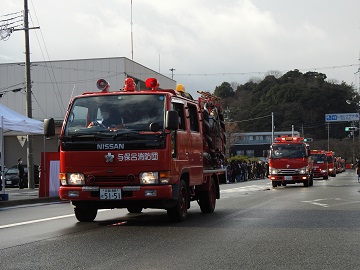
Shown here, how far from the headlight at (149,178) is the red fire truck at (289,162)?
2081 centimetres

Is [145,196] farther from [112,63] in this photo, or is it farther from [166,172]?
[112,63]

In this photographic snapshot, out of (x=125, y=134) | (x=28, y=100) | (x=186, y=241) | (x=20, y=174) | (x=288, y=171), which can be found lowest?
(x=186, y=241)

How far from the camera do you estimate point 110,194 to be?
10703 millimetres

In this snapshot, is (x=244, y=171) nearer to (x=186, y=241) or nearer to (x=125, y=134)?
(x=125, y=134)

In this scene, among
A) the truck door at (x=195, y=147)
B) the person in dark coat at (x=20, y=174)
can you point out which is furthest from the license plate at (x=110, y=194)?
the person in dark coat at (x=20, y=174)

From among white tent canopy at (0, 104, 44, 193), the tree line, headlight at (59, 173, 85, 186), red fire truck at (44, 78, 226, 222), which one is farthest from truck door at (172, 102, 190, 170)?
the tree line

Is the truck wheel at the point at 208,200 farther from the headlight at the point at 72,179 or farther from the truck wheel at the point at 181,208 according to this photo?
the headlight at the point at 72,179

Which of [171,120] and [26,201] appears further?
[26,201]

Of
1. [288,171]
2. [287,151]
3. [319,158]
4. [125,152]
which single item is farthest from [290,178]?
[125,152]

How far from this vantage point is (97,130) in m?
10.8

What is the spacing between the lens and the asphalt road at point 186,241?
731 centimetres

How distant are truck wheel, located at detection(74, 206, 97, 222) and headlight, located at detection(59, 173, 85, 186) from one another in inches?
46.2

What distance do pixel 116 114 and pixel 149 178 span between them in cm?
138

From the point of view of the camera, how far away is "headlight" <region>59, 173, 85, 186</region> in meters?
10.9
